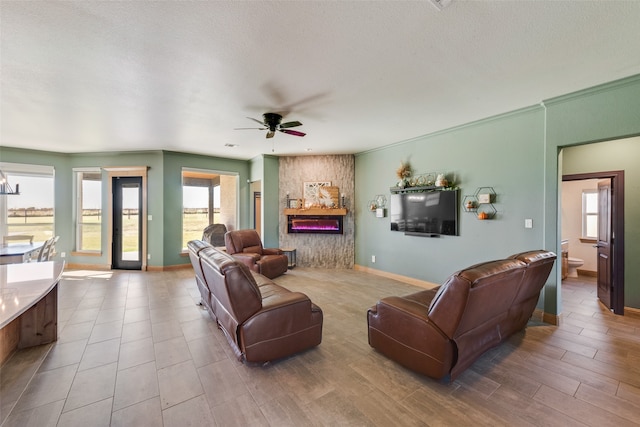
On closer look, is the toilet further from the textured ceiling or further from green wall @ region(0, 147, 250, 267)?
green wall @ region(0, 147, 250, 267)

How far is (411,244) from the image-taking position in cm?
511

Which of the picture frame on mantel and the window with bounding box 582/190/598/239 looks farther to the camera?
the picture frame on mantel

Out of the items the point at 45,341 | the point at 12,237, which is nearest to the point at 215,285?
the point at 45,341

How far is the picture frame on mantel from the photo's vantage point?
641cm

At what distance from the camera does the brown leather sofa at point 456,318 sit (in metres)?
1.96

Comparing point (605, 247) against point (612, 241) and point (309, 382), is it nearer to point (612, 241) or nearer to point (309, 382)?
point (612, 241)

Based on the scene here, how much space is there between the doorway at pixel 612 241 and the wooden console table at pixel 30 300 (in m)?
6.26

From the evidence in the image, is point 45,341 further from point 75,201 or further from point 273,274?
point 75,201

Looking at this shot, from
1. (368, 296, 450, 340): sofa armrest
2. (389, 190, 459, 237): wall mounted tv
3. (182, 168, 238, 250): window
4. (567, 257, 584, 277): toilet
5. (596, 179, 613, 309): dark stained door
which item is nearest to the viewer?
(368, 296, 450, 340): sofa armrest

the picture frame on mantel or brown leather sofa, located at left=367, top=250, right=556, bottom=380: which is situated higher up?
the picture frame on mantel

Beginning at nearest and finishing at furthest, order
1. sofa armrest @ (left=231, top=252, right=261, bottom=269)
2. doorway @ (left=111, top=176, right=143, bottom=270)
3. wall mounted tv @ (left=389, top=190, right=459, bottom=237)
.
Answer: wall mounted tv @ (left=389, top=190, right=459, bottom=237), sofa armrest @ (left=231, top=252, right=261, bottom=269), doorway @ (left=111, top=176, right=143, bottom=270)

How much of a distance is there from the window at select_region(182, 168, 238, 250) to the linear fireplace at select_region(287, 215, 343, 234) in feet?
6.30

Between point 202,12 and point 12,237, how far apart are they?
22.6 ft

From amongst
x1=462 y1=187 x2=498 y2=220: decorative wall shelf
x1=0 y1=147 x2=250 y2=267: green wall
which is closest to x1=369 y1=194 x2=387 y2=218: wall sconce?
x1=462 y1=187 x2=498 y2=220: decorative wall shelf
